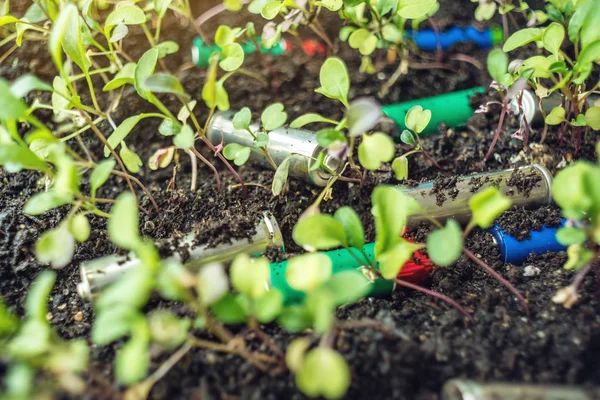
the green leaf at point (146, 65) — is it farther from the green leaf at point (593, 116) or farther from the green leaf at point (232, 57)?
the green leaf at point (593, 116)

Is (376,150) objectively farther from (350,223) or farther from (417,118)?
(417,118)

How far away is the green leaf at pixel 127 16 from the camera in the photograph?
1.10 metres

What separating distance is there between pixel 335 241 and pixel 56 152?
437 millimetres

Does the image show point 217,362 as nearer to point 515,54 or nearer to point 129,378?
point 129,378

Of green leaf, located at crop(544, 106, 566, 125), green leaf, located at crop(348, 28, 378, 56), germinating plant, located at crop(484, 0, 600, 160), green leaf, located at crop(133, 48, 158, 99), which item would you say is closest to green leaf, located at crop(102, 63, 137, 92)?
green leaf, located at crop(133, 48, 158, 99)

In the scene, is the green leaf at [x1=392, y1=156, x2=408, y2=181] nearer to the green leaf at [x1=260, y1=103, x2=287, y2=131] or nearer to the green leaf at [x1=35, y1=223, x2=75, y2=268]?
the green leaf at [x1=260, y1=103, x2=287, y2=131]

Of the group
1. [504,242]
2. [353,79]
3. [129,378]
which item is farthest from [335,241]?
[353,79]

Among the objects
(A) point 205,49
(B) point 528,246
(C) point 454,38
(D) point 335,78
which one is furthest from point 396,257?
(C) point 454,38

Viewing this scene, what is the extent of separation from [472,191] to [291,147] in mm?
435

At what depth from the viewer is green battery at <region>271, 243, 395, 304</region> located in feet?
3.32

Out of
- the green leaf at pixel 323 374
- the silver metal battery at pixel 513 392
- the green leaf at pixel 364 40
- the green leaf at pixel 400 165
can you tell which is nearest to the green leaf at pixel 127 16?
the green leaf at pixel 364 40

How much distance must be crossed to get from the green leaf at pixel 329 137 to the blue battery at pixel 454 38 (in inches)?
38.7

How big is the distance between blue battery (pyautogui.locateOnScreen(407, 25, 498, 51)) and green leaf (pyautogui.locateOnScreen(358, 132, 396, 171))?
1.02 metres

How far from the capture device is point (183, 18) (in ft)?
5.57
